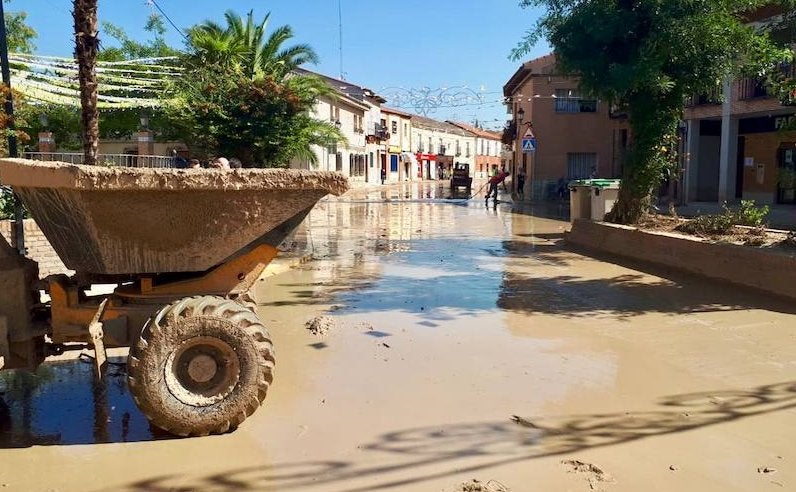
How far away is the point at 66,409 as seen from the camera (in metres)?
4.75

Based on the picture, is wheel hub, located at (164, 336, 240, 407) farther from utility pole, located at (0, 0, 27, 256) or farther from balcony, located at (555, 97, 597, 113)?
balcony, located at (555, 97, 597, 113)

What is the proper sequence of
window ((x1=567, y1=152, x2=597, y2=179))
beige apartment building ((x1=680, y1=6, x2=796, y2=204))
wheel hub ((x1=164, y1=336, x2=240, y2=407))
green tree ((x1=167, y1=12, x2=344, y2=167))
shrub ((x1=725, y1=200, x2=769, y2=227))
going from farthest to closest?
window ((x1=567, y1=152, x2=597, y2=179))
beige apartment building ((x1=680, y1=6, x2=796, y2=204))
green tree ((x1=167, y1=12, x2=344, y2=167))
shrub ((x1=725, y1=200, x2=769, y2=227))
wheel hub ((x1=164, y1=336, x2=240, y2=407))

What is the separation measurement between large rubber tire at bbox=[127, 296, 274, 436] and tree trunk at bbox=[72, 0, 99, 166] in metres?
5.84

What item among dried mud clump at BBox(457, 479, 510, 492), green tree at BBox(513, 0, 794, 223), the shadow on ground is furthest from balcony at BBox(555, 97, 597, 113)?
dried mud clump at BBox(457, 479, 510, 492)

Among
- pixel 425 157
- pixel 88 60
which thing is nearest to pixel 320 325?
pixel 88 60

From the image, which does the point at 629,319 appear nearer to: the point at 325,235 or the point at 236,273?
the point at 236,273

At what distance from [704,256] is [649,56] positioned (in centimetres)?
366

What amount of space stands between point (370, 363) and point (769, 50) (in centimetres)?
902

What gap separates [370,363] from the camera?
5777 millimetres

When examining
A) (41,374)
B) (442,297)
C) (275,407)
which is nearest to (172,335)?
(275,407)

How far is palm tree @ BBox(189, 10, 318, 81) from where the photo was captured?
779 inches

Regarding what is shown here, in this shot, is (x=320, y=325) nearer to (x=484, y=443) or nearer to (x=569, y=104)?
(x=484, y=443)

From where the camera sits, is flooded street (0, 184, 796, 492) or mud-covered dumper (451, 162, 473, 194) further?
mud-covered dumper (451, 162, 473, 194)

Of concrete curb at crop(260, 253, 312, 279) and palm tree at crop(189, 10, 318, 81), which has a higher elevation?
palm tree at crop(189, 10, 318, 81)
